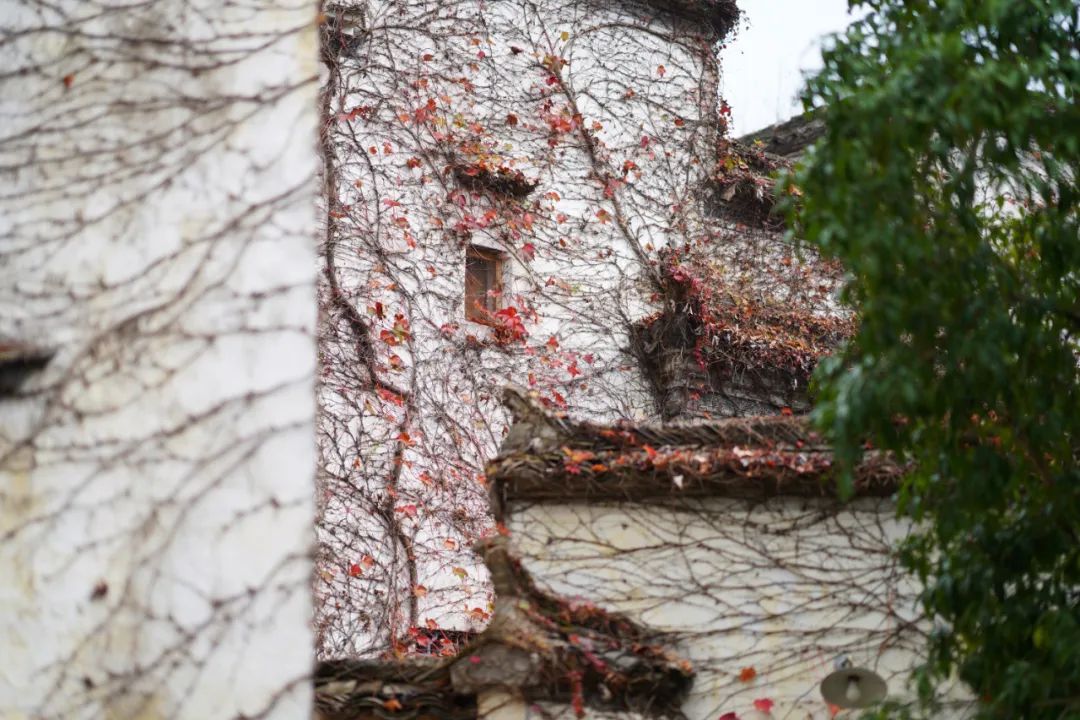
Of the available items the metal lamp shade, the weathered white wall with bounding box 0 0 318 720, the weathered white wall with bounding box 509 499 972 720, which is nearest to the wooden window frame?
the weathered white wall with bounding box 509 499 972 720

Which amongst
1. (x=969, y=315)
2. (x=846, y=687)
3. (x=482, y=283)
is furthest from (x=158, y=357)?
(x=482, y=283)

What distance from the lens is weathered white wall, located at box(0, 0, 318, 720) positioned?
4562 millimetres

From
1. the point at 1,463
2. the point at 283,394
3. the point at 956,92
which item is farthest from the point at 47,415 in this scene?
the point at 956,92

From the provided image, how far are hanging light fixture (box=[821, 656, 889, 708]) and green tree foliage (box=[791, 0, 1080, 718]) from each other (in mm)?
827

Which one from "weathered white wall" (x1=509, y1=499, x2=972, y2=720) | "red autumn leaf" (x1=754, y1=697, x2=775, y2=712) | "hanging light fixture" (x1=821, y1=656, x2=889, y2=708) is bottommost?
"red autumn leaf" (x1=754, y1=697, x2=775, y2=712)

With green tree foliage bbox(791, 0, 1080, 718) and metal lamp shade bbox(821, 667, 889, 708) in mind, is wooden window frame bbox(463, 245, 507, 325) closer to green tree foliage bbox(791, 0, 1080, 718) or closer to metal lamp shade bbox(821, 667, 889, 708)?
metal lamp shade bbox(821, 667, 889, 708)

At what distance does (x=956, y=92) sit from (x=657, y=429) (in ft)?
8.26

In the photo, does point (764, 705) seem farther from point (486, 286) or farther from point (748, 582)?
point (486, 286)

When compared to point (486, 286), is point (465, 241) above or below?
above

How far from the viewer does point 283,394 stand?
4.83 meters

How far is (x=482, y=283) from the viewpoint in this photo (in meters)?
11.0

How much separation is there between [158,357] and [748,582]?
308cm

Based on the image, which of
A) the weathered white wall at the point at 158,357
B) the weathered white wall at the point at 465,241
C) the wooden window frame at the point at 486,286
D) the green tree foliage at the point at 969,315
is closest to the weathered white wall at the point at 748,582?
the green tree foliage at the point at 969,315

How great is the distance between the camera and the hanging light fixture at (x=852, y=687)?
242 inches
